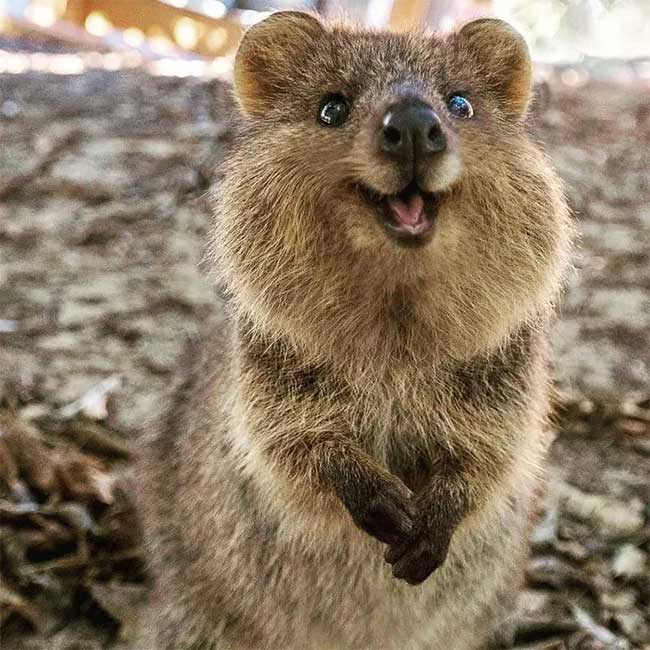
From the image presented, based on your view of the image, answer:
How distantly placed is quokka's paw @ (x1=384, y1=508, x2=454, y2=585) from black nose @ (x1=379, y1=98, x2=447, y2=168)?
0.97 metres

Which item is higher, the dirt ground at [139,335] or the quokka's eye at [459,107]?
the quokka's eye at [459,107]

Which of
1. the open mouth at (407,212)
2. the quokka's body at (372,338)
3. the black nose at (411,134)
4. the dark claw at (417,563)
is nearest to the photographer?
the black nose at (411,134)

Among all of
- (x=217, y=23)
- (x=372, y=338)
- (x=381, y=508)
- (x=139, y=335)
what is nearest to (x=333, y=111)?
(x=372, y=338)

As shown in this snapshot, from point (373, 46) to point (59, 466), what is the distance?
221cm

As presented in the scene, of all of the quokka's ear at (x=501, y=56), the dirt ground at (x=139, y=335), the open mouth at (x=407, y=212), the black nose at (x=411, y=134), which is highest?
the quokka's ear at (x=501, y=56)

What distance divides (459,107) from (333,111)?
35cm

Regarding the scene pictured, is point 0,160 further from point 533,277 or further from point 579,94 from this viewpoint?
point 533,277

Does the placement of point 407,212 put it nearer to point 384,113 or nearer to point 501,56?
point 384,113

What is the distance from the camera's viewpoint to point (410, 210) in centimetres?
222

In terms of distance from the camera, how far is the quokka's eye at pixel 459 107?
2479mm

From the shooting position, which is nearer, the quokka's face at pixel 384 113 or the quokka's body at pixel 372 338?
the quokka's face at pixel 384 113

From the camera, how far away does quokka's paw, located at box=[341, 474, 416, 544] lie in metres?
2.40

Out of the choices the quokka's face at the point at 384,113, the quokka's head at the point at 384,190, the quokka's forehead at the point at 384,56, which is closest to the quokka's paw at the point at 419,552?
the quokka's head at the point at 384,190

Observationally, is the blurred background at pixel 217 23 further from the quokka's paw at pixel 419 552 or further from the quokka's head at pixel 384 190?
the quokka's paw at pixel 419 552
